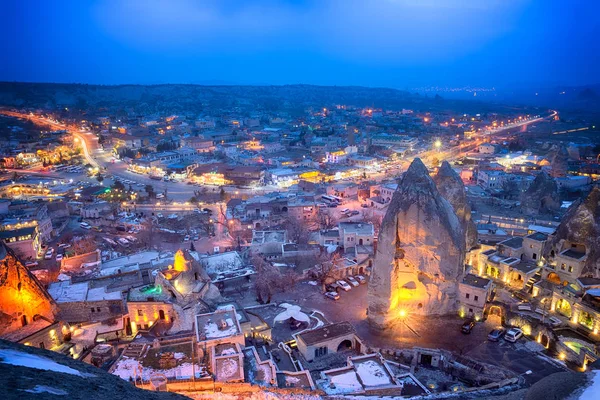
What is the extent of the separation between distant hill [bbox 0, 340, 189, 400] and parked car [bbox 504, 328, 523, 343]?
1723 centimetres

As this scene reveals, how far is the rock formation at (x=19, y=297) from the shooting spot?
1930 centimetres

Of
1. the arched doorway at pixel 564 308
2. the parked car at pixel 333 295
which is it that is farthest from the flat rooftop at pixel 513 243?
the parked car at pixel 333 295

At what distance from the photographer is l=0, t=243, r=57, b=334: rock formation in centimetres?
1930

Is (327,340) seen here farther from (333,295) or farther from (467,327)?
(467,327)

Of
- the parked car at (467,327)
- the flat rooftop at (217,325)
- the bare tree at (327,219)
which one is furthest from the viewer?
the bare tree at (327,219)

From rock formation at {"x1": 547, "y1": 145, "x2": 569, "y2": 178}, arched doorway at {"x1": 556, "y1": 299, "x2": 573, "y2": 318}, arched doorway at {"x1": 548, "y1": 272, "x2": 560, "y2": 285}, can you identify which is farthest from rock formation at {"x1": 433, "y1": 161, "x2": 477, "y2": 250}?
rock formation at {"x1": 547, "y1": 145, "x2": 569, "y2": 178}

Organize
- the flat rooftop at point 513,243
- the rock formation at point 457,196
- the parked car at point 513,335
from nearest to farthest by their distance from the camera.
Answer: the parked car at point 513,335 < the rock formation at point 457,196 < the flat rooftop at point 513,243

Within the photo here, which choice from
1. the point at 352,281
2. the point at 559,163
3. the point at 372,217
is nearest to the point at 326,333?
the point at 352,281

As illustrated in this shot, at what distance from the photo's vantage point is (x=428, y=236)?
2269cm

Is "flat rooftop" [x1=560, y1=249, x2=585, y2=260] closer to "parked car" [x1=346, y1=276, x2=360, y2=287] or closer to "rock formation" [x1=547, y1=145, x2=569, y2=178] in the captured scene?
"parked car" [x1=346, y1=276, x2=360, y2=287]

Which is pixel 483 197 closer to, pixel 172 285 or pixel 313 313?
pixel 313 313

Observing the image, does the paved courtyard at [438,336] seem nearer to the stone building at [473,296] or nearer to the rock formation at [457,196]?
the stone building at [473,296]

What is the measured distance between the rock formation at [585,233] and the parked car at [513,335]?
274 inches

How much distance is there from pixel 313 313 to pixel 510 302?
11.9m
